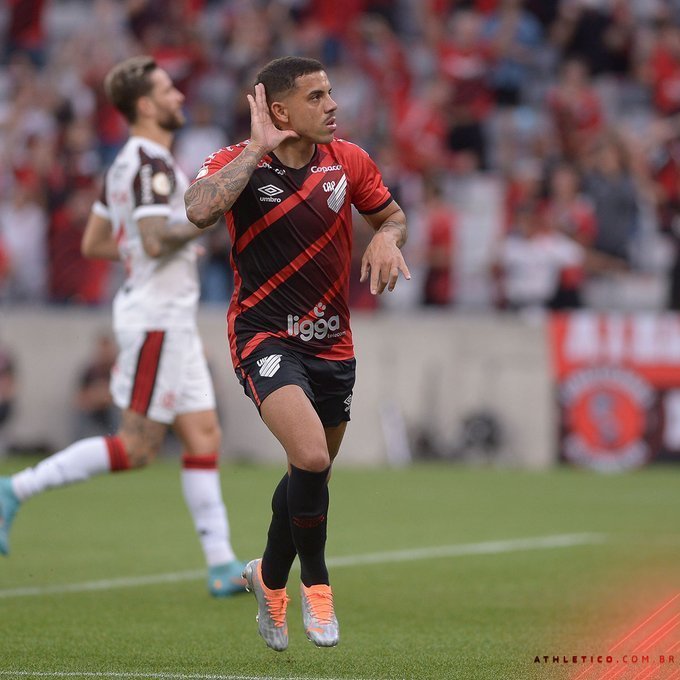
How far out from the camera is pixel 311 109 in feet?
20.2

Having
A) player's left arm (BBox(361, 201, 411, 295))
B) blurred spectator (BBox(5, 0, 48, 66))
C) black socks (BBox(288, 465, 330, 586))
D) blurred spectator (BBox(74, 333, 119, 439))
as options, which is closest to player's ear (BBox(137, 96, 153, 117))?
player's left arm (BBox(361, 201, 411, 295))

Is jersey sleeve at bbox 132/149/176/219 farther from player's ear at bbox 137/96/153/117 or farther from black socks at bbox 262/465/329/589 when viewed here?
black socks at bbox 262/465/329/589

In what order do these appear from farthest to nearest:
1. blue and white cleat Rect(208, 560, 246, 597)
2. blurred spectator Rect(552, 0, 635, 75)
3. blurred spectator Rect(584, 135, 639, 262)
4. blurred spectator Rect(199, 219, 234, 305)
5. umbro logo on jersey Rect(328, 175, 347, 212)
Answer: blurred spectator Rect(552, 0, 635, 75), blurred spectator Rect(199, 219, 234, 305), blurred spectator Rect(584, 135, 639, 262), blue and white cleat Rect(208, 560, 246, 597), umbro logo on jersey Rect(328, 175, 347, 212)

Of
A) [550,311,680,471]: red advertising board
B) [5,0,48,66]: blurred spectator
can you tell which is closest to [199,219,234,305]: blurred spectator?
[550,311,680,471]: red advertising board

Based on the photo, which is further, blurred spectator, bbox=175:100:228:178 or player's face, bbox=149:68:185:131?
blurred spectator, bbox=175:100:228:178

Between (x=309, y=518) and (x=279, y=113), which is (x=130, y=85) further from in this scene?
(x=309, y=518)

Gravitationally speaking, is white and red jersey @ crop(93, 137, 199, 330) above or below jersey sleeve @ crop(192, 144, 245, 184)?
below

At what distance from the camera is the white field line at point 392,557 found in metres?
8.10

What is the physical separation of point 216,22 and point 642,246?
7750 millimetres

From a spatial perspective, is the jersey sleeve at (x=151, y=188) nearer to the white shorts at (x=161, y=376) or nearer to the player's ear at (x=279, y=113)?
the white shorts at (x=161, y=376)

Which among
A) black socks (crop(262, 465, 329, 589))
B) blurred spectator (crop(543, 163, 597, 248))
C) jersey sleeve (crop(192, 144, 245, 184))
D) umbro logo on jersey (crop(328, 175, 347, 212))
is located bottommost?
blurred spectator (crop(543, 163, 597, 248))

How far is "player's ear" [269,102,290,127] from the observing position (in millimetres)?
6215

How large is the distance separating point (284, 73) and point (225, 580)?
3.06 m

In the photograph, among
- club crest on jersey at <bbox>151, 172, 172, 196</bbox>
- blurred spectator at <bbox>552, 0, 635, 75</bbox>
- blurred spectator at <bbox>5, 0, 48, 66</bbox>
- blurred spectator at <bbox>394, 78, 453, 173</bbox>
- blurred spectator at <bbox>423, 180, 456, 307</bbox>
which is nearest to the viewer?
club crest on jersey at <bbox>151, 172, 172, 196</bbox>
